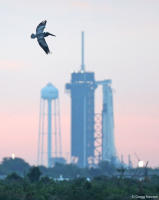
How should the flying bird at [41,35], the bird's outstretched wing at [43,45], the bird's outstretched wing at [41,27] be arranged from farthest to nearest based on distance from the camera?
A: the bird's outstretched wing at [41,27] → the flying bird at [41,35] → the bird's outstretched wing at [43,45]

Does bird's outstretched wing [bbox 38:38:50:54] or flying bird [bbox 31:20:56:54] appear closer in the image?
bird's outstretched wing [bbox 38:38:50:54]

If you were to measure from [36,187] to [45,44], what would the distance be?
34.6 metres

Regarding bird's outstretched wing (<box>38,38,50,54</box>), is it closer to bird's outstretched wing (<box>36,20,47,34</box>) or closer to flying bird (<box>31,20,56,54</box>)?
flying bird (<box>31,20,56,54</box>)

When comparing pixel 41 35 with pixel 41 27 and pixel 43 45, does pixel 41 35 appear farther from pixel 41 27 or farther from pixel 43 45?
pixel 43 45

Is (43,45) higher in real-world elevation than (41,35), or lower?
lower

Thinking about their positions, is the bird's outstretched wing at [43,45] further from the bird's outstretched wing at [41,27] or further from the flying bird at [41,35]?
the bird's outstretched wing at [41,27]

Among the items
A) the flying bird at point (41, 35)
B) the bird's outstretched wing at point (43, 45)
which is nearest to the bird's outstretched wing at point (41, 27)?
the flying bird at point (41, 35)

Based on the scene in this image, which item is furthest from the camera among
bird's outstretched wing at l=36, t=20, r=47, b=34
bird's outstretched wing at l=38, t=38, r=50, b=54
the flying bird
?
bird's outstretched wing at l=36, t=20, r=47, b=34

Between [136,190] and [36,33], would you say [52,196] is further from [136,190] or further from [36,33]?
[36,33]

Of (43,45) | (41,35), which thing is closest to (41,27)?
(41,35)

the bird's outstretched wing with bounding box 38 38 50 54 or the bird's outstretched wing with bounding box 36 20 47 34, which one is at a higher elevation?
the bird's outstretched wing with bounding box 36 20 47 34

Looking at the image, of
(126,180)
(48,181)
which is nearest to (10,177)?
(48,181)

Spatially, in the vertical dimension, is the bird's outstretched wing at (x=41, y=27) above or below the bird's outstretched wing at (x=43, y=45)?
above

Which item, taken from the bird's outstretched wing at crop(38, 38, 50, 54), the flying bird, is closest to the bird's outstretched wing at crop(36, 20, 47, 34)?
the flying bird
